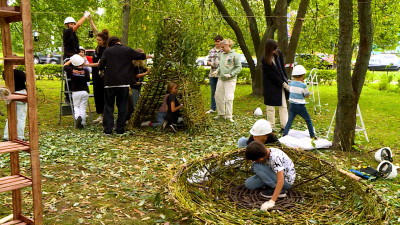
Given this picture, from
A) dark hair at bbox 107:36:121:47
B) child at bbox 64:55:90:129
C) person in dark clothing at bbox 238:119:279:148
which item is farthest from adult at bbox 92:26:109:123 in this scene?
person in dark clothing at bbox 238:119:279:148

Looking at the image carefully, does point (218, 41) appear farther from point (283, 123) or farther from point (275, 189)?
point (275, 189)

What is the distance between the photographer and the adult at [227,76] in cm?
873

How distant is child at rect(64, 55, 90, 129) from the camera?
7.90 m

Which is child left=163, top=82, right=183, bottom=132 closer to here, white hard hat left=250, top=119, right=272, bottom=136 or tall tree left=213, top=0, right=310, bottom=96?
white hard hat left=250, top=119, right=272, bottom=136

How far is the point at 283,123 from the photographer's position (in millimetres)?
7867

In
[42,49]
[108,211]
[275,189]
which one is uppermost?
[42,49]

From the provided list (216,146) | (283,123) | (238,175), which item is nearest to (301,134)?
(283,123)

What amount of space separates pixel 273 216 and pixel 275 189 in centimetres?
33

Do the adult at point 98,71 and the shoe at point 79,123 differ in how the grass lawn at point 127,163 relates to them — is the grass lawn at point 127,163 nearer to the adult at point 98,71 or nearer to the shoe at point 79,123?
the shoe at point 79,123

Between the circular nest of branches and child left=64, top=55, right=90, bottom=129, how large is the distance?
13.6ft

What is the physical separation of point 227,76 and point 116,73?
2570mm

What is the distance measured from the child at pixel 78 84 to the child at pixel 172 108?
171cm

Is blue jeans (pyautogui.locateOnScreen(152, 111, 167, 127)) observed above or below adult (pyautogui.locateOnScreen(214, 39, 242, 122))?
below

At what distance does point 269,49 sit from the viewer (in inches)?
285
